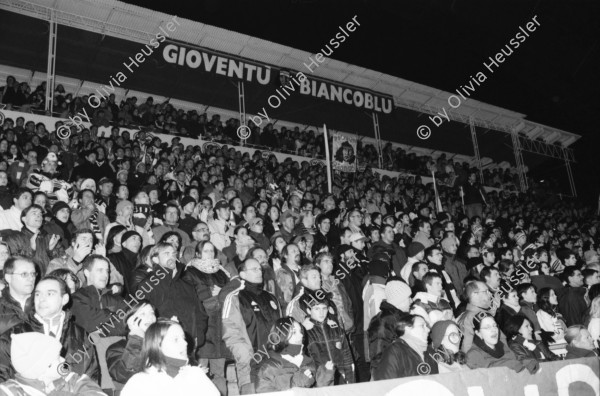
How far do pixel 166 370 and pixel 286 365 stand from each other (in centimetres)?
102

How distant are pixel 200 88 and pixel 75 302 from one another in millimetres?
15025

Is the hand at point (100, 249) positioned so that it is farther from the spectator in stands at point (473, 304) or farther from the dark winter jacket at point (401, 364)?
the spectator in stands at point (473, 304)

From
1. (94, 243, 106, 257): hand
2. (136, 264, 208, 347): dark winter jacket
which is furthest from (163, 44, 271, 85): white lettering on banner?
(136, 264, 208, 347): dark winter jacket

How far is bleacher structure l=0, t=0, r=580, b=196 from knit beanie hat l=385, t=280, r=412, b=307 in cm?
984

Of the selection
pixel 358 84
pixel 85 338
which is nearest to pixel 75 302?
pixel 85 338

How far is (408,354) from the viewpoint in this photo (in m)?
4.25

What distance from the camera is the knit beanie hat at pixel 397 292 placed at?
218 inches

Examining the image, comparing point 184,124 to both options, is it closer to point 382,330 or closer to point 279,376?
point 382,330

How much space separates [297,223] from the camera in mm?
8086

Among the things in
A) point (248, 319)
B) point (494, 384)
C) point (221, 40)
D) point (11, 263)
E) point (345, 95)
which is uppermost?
point (221, 40)

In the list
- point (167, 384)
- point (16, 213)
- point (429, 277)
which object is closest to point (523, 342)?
point (429, 277)

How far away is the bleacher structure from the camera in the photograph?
1262 cm

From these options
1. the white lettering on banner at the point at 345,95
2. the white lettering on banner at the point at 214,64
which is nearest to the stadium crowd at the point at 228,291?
the white lettering on banner at the point at 214,64

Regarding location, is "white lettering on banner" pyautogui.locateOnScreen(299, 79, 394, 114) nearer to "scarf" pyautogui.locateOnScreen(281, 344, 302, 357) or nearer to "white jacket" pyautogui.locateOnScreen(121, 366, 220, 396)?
"scarf" pyautogui.locateOnScreen(281, 344, 302, 357)
